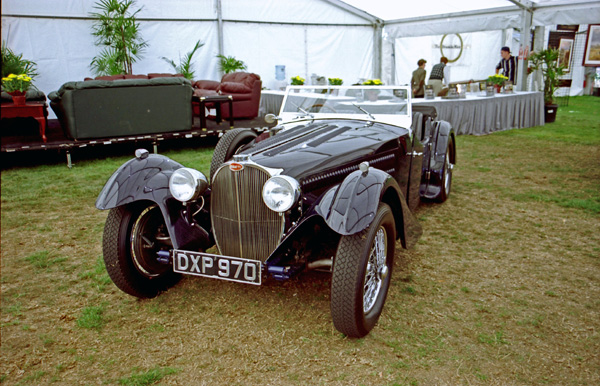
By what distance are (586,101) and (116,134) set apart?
15.8 metres

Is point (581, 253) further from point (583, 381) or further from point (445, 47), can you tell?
point (445, 47)

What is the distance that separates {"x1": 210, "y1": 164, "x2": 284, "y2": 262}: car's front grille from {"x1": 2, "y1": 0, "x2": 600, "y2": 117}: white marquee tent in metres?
9.73

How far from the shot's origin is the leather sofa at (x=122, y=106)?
667 centimetres

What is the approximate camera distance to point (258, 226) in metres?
2.69

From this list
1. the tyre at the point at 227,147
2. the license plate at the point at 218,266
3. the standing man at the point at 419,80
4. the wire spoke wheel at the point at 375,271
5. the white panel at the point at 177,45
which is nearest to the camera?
the license plate at the point at 218,266

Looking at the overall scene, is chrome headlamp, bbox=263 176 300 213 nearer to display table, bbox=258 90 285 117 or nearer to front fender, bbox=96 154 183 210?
front fender, bbox=96 154 183 210

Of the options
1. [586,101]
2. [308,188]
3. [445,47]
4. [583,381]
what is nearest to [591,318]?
[583,381]

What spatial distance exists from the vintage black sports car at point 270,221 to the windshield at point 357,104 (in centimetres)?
67

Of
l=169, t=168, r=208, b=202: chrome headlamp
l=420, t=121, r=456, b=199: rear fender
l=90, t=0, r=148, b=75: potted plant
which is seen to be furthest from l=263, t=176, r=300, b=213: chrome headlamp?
l=90, t=0, r=148, b=75: potted plant

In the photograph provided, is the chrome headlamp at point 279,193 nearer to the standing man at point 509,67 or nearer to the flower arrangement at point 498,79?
the flower arrangement at point 498,79

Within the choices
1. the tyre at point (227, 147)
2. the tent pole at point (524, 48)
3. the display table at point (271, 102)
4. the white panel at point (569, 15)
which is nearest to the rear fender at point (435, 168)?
the tyre at point (227, 147)

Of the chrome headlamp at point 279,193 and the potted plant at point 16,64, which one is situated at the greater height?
the potted plant at point 16,64

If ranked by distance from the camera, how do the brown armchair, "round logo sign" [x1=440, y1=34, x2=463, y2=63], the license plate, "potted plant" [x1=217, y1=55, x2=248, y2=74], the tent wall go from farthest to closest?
"round logo sign" [x1=440, y1=34, x2=463, y2=63], "potted plant" [x1=217, y1=55, x2=248, y2=74], the tent wall, the brown armchair, the license plate

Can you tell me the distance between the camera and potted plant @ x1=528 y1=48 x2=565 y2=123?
11.1 metres
